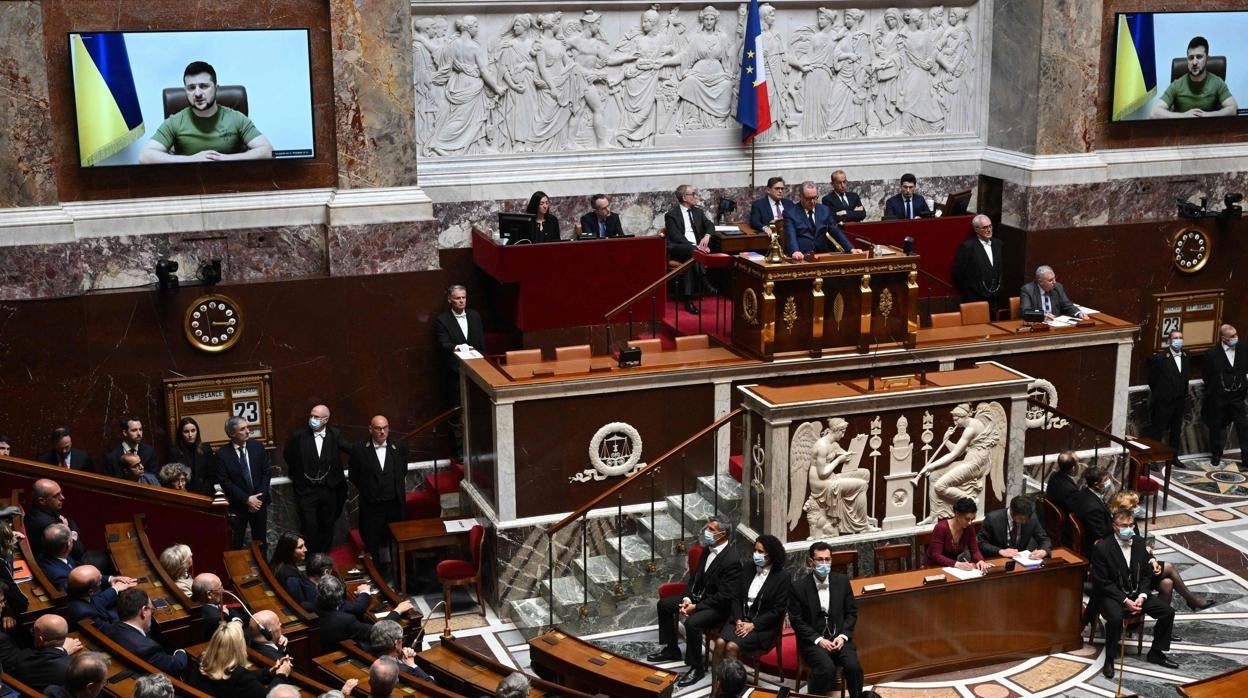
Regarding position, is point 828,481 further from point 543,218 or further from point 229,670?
point 229,670

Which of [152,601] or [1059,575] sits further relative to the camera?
[1059,575]

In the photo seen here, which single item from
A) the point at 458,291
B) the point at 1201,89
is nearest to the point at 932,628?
the point at 458,291

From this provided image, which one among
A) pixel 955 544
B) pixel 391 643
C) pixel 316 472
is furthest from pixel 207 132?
pixel 955 544

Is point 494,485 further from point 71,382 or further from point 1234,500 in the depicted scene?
point 1234,500

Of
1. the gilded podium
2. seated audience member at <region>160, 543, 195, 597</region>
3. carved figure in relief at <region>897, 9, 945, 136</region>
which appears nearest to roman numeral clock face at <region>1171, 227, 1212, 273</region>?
carved figure in relief at <region>897, 9, 945, 136</region>

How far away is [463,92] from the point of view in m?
15.0

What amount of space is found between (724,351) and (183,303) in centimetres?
453

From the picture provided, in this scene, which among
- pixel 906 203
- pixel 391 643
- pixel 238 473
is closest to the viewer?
pixel 391 643

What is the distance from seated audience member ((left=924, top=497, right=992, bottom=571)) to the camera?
38.8 ft

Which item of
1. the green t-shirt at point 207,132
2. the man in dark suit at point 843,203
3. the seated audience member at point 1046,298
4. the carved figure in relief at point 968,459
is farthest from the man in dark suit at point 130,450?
the seated audience member at point 1046,298

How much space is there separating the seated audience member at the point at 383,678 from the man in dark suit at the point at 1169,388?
978 centimetres

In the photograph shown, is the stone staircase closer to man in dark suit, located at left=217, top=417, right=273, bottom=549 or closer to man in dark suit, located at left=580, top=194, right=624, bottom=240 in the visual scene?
man in dark suit, located at left=217, top=417, right=273, bottom=549

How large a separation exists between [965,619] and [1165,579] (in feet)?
5.65

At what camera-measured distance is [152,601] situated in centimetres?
1056
